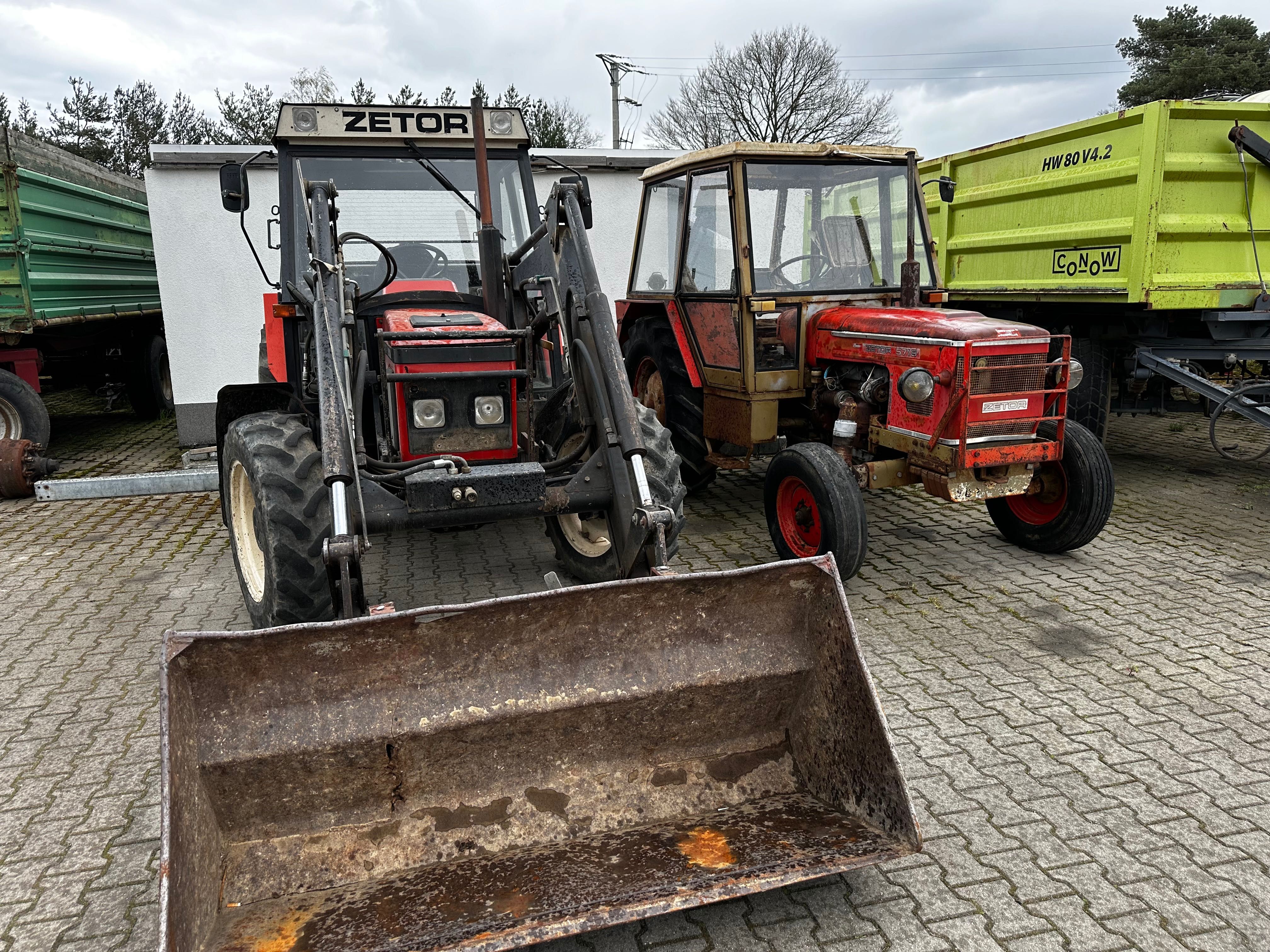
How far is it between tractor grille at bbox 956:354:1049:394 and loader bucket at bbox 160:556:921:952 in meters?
2.18

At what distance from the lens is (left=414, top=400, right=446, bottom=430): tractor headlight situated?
364 centimetres

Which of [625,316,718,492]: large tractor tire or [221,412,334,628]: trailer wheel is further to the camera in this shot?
[625,316,718,492]: large tractor tire

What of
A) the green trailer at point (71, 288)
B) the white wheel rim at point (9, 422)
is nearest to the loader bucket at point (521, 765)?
the green trailer at point (71, 288)

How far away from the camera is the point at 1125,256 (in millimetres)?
6066

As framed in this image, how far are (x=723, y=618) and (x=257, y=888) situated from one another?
1.34 metres

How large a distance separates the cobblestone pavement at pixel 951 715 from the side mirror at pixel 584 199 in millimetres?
1807

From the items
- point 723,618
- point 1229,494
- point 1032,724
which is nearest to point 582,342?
point 723,618

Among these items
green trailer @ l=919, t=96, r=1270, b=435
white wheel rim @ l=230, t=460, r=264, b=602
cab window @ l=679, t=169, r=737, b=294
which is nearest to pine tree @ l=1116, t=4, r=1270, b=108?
green trailer @ l=919, t=96, r=1270, b=435

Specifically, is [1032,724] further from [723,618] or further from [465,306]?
[465,306]

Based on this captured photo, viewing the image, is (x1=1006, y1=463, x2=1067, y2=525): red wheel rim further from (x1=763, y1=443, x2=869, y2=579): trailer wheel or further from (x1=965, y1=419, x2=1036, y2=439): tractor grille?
(x1=763, y1=443, x2=869, y2=579): trailer wheel

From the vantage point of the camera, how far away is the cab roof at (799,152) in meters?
4.97

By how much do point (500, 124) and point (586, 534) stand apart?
6.93 ft

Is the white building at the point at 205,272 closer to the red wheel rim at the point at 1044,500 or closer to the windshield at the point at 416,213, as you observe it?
the windshield at the point at 416,213

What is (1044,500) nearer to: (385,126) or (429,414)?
(429,414)
